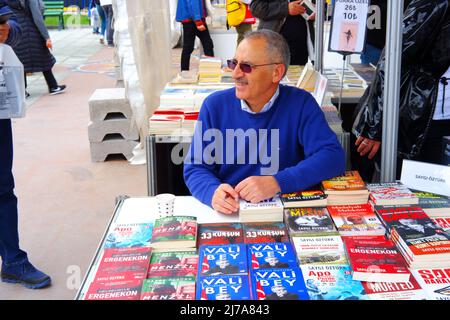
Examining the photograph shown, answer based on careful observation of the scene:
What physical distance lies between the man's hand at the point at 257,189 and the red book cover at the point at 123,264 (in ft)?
1.61

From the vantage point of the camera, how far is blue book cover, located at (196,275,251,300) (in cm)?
129

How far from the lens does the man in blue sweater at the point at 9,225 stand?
8.84ft

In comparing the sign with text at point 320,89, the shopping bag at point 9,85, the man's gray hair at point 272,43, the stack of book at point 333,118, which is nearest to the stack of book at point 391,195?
the man's gray hair at point 272,43

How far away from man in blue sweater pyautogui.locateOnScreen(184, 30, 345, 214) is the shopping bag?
1038 mm

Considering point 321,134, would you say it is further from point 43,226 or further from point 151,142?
point 43,226

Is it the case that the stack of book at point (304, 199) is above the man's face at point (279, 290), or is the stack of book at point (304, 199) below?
above

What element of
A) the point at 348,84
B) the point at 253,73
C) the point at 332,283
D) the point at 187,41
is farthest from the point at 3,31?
the point at 187,41

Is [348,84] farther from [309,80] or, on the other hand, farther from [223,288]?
[223,288]

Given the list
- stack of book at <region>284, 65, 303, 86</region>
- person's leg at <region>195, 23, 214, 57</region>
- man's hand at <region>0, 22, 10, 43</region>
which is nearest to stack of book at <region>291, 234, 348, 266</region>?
man's hand at <region>0, 22, 10, 43</region>

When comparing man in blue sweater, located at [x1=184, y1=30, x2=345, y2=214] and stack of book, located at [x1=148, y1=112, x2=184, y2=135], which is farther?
stack of book, located at [x1=148, y1=112, x2=184, y2=135]

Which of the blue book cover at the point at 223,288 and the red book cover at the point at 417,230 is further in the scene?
the red book cover at the point at 417,230

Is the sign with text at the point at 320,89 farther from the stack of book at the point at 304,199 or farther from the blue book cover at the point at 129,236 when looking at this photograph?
the blue book cover at the point at 129,236

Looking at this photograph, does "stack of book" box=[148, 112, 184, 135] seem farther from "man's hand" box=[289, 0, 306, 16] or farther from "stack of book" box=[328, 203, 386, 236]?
"man's hand" box=[289, 0, 306, 16]
